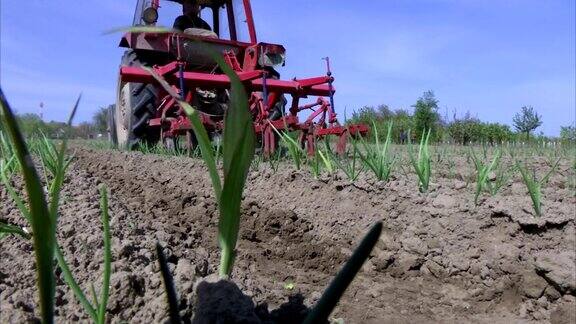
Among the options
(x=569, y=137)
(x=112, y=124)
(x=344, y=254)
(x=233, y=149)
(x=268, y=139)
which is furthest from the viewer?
(x=569, y=137)

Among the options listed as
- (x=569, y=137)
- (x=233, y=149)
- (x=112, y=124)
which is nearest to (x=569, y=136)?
(x=569, y=137)

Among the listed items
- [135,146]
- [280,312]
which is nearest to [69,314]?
[280,312]

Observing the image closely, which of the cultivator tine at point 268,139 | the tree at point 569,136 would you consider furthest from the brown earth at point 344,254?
the tree at point 569,136

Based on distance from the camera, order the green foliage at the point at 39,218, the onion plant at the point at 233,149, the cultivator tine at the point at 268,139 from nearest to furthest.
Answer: the green foliage at the point at 39,218, the onion plant at the point at 233,149, the cultivator tine at the point at 268,139

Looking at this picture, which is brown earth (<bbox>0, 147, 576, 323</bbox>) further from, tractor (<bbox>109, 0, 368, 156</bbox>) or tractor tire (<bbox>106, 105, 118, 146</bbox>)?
tractor tire (<bbox>106, 105, 118, 146</bbox>)

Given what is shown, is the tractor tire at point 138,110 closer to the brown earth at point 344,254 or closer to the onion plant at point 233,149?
the brown earth at point 344,254

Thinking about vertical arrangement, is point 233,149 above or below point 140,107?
below

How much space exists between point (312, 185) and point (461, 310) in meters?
1.08

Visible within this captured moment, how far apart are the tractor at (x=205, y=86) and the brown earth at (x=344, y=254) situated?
5.31 feet

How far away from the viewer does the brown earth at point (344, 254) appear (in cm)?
111

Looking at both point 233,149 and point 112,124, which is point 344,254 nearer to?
point 233,149

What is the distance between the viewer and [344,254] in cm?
186

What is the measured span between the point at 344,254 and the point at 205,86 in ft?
9.77

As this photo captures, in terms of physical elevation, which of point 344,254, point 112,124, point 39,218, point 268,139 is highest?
point 112,124
